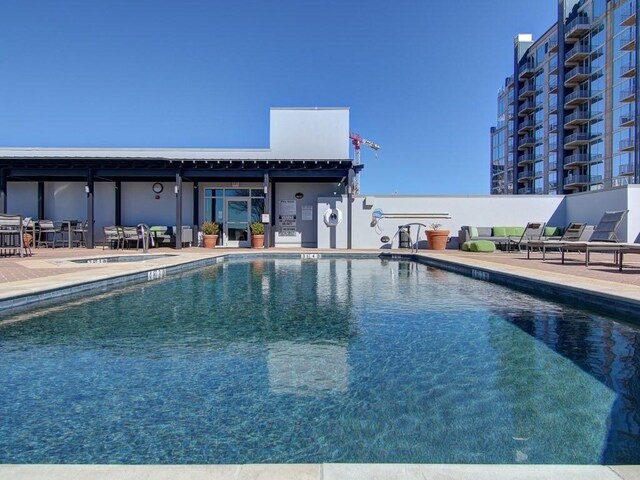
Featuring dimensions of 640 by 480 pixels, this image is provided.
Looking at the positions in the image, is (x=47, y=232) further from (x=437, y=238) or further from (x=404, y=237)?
(x=437, y=238)

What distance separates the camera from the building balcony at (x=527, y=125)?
42.0 m

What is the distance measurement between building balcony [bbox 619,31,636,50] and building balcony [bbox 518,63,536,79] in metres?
11.7

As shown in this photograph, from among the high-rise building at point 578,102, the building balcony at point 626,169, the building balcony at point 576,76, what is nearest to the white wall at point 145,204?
the high-rise building at point 578,102

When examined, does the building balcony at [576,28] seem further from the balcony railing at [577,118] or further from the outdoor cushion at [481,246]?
the outdoor cushion at [481,246]

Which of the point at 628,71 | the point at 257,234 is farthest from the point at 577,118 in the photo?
the point at 257,234

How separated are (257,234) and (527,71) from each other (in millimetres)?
40400

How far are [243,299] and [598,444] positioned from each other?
3.92 meters

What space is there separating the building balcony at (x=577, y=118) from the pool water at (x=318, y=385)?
36996 millimetres

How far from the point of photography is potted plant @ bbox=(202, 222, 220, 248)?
13.9m

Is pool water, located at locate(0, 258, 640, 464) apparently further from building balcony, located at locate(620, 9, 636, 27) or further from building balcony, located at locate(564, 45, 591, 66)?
building balcony, located at locate(564, 45, 591, 66)

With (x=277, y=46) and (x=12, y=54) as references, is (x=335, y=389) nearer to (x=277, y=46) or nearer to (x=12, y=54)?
(x=277, y=46)

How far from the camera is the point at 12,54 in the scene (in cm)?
1458

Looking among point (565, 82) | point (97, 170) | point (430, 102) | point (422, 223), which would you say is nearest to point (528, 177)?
point (565, 82)

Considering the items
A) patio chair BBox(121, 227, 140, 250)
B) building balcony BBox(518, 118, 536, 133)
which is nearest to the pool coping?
patio chair BBox(121, 227, 140, 250)
